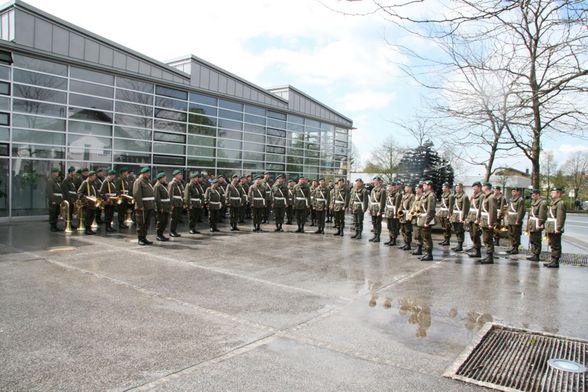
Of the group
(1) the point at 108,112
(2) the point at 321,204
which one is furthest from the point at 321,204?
(1) the point at 108,112

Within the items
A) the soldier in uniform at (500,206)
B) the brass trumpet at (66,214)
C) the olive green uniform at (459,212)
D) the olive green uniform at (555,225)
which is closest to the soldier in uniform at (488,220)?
the soldier in uniform at (500,206)

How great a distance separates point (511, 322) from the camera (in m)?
5.89

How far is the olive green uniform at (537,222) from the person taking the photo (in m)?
10.8

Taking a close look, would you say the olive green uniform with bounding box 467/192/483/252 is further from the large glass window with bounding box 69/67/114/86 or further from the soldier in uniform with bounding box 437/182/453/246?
the large glass window with bounding box 69/67/114/86

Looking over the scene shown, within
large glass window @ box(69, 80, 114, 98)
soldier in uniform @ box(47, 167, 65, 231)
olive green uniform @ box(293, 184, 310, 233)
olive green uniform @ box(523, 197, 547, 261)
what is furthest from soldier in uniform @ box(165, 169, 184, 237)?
olive green uniform @ box(523, 197, 547, 261)

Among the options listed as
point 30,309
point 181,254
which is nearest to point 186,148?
point 181,254

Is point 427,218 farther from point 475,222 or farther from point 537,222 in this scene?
point 537,222

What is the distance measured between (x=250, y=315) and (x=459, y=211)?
881 centimetres

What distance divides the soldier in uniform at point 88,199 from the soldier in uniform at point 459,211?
10.7 meters

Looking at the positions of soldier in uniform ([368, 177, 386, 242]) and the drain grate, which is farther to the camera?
soldier in uniform ([368, 177, 386, 242])

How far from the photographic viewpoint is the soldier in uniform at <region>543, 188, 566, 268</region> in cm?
1016

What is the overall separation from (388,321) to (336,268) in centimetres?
337

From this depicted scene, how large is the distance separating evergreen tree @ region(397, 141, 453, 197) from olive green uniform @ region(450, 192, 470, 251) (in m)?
6.45

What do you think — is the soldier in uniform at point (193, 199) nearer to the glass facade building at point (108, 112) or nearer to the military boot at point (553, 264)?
the glass facade building at point (108, 112)
